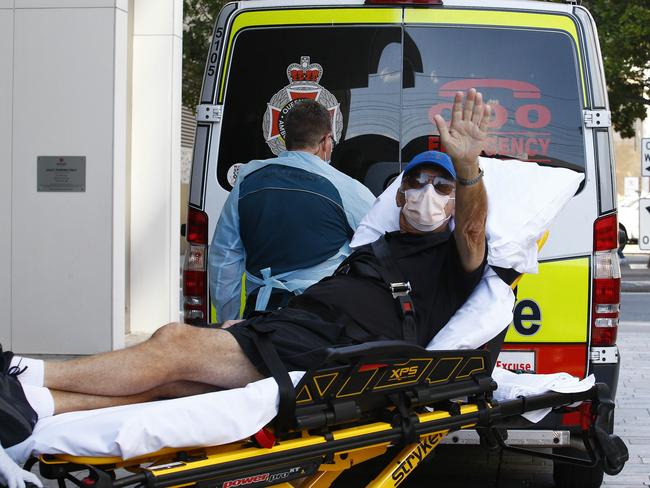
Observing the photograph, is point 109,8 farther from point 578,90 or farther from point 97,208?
point 578,90

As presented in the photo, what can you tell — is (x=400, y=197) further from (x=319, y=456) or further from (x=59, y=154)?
(x=59, y=154)

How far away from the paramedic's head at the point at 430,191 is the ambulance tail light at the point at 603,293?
0.96 m

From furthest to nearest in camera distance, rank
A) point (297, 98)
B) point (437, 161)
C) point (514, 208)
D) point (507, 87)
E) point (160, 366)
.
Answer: point (297, 98) → point (507, 87) → point (514, 208) → point (437, 161) → point (160, 366)

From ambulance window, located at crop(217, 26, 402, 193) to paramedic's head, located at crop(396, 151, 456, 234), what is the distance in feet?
2.55

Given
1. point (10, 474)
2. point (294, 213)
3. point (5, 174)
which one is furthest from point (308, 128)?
point (5, 174)

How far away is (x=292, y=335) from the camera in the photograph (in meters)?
4.51

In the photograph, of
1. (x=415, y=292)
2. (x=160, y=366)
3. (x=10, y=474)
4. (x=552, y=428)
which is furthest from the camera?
(x=552, y=428)

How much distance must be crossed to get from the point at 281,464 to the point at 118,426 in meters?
0.57

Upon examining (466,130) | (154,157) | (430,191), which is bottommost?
(430,191)

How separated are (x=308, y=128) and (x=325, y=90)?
1.84 feet

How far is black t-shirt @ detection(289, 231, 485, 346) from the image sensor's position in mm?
4758

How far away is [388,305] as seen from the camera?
4.81 metres

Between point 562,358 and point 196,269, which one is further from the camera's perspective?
point 196,269

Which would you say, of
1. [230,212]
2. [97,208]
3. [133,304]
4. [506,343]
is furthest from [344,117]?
[133,304]
